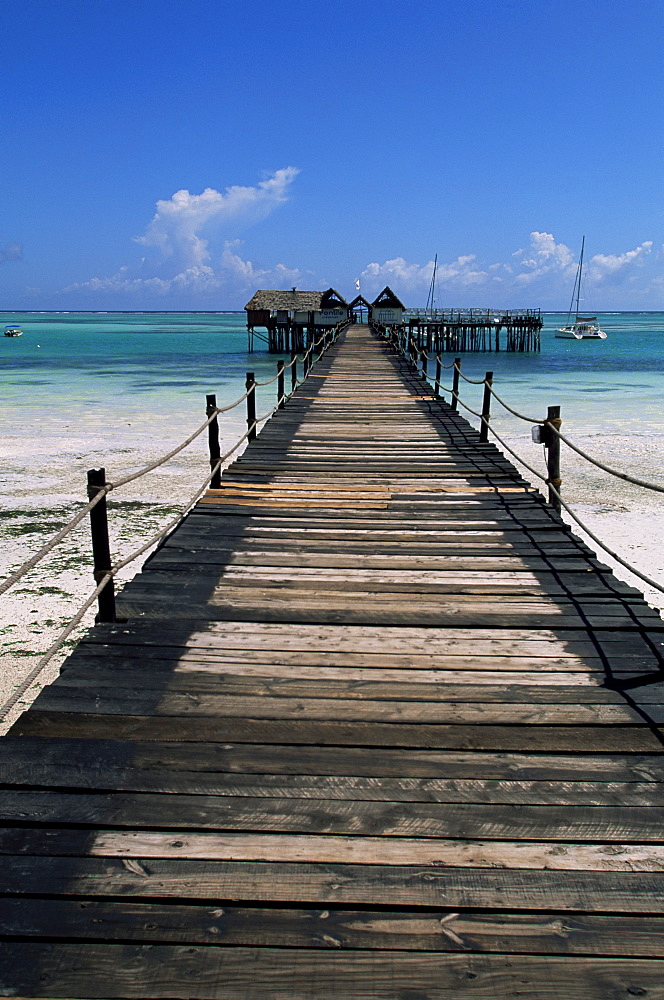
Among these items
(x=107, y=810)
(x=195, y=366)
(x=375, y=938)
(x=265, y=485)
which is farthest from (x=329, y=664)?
(x=195, y=366)

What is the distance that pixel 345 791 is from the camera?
8.73 ft

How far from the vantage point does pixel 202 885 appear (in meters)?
2.23

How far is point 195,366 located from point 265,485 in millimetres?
47571

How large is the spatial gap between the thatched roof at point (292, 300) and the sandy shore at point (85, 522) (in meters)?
43.2

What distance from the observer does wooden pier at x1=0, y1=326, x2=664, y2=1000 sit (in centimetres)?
202

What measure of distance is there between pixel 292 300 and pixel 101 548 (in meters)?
61.5

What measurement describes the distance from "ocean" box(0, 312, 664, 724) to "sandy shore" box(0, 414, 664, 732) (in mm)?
24

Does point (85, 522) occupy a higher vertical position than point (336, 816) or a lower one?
lower

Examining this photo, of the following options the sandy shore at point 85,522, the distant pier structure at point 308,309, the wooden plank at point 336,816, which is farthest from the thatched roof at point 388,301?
the wooden plank at point 336,816

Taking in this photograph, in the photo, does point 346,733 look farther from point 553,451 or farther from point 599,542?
point 553,451

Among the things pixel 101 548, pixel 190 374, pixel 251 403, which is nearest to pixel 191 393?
pixel 190 374

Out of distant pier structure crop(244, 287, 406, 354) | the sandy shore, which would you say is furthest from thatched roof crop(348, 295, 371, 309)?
the sandy shore

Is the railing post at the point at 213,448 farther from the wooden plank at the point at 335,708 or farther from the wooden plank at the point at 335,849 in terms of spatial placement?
the wooden plank at the point at 335,849

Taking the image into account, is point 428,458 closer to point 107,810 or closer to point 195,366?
point 107,810
